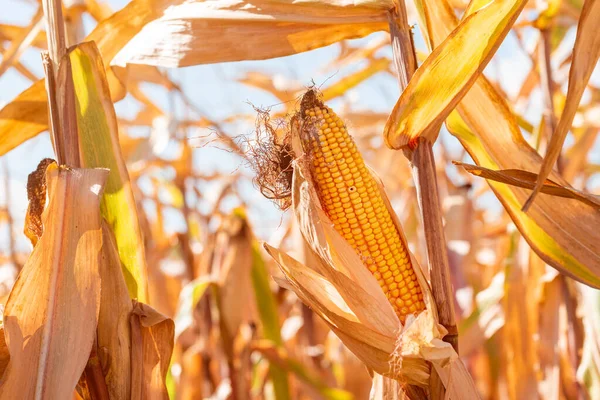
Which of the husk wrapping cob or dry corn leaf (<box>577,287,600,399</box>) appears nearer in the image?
the husk wrapping cob

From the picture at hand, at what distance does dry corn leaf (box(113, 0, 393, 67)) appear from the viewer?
134 centimetres

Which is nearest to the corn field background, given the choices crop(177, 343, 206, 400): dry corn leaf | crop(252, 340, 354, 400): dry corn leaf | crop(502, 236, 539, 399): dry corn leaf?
crop(502, 236, 539, 399): dry corn leaf

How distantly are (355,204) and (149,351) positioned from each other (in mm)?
508

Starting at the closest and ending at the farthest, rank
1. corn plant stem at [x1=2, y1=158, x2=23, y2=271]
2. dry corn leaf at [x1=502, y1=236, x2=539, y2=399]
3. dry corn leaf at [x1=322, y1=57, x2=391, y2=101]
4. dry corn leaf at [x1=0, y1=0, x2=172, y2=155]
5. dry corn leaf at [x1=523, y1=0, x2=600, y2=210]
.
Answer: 1. dry corn leaf at [x1=523, y1=0, x2=600, y2=210]
2. dry corn leaf at [x1=0, y1=0, x2=172, y2=155]
3. dry corn leaf at [x1=502, y1=236, x2=539, y2=399]
4. dry corn leaf at [x1=322, y1=57, x2=391, y2=101]
5. corn plant stem at [x1=2, y1=158, x2=23, y2=271]

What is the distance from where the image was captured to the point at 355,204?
1.14m

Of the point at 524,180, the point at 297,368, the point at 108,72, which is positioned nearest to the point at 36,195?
the point at 108,72

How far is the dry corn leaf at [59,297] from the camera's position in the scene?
112 centimetres

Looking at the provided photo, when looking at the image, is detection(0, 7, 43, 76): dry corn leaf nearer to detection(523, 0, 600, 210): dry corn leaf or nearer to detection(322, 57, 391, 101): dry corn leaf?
detection(322, 57, 391, 101): dry corn leaf

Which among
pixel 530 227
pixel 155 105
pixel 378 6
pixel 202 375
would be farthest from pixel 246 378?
pixel 378 6

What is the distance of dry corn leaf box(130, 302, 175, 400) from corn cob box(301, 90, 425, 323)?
401mm

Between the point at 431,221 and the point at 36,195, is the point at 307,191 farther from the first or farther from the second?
the point at 36,195

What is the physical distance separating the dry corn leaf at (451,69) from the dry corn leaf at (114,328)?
1.95 ft

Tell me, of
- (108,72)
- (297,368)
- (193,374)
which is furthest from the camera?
(193,374)

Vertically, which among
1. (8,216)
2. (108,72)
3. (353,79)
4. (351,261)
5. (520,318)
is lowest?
(351,261)
